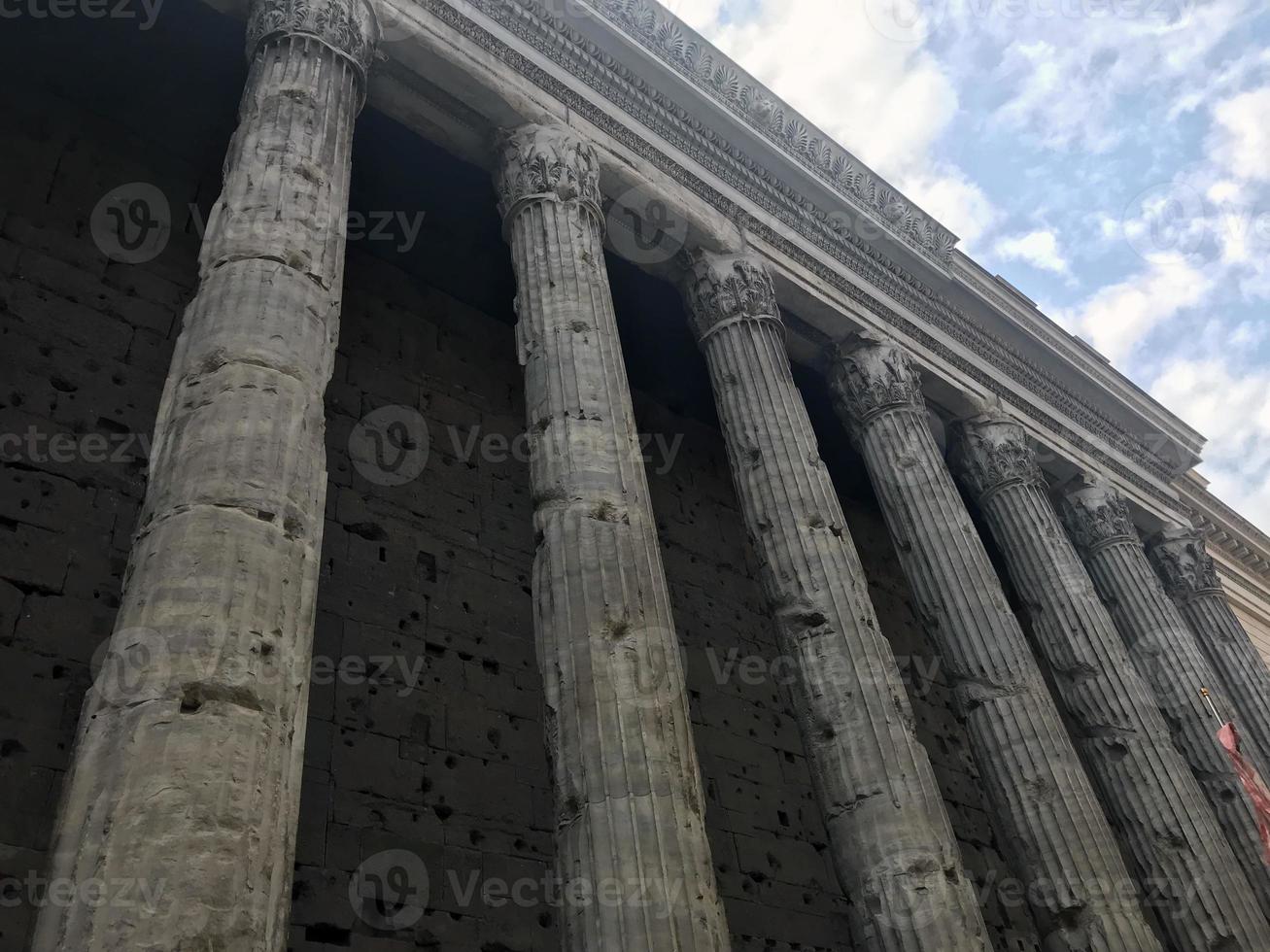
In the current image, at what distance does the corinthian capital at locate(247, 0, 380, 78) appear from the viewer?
6.16m

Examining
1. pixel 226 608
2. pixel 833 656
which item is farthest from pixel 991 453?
pixel 226 608

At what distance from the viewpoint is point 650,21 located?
9062mm

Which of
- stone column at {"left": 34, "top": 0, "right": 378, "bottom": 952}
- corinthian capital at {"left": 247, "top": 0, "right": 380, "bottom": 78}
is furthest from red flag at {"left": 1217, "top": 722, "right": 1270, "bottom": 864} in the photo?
corinthian capital at {"left": 247, "top": 0, "right": 380, "bottom": 78}

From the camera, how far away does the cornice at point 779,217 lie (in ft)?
26.1

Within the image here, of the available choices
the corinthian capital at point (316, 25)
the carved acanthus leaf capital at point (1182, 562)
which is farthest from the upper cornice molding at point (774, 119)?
the carved acanthus leaf capital at point (1182, 562)

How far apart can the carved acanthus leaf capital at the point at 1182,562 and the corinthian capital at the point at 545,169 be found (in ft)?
32.0

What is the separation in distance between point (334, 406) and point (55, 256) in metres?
2.27

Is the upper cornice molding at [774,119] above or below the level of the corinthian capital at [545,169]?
above

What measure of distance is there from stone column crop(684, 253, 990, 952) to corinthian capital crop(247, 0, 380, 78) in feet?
11.2

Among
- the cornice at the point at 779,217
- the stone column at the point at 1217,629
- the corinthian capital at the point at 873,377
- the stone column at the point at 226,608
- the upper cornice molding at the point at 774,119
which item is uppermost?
the upper cornice molding at the point at 774,119

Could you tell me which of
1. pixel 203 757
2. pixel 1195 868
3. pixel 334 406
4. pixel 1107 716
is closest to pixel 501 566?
pixel 334 406

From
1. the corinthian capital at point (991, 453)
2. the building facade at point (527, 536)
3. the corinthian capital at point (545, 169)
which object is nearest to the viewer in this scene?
the building facade at point (527, 536)

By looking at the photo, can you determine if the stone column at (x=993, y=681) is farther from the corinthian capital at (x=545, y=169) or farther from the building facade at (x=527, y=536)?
the corinthian capital at (x=545, y=169)

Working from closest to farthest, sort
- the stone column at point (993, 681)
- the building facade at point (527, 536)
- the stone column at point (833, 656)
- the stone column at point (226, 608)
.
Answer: the stone column at point (226, 608), the building facade at point (527, 536), the stone column at point (833, 656), the stone column at point (993, 681)
